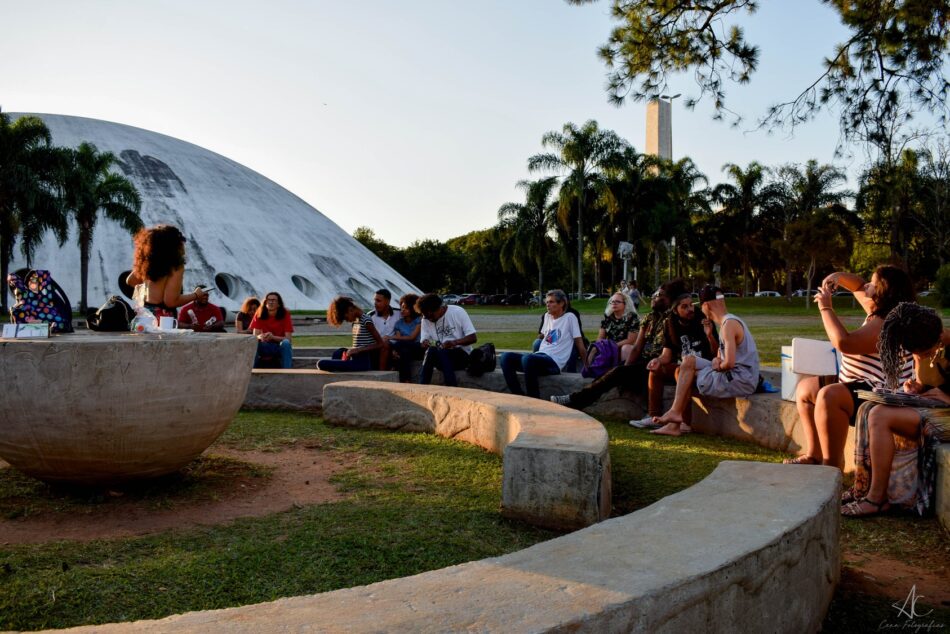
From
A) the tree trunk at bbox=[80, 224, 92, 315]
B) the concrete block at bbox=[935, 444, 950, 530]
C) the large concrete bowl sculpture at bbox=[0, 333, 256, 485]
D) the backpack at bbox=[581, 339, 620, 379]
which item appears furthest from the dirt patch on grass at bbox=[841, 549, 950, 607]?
the tree trunk at bbox=[80, 224, 92, 315]

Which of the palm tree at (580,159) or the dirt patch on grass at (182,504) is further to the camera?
the palm tree at (580,159)

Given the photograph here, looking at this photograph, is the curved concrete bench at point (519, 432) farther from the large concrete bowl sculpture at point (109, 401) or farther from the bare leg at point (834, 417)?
the large concrete bowl sculpture at point (109, 401)

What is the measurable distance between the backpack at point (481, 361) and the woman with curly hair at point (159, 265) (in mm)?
3073

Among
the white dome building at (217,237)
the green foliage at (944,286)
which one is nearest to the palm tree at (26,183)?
the white dome building at (217,237)

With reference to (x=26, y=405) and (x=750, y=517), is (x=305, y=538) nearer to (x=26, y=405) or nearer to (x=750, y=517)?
(x=26, y=405)

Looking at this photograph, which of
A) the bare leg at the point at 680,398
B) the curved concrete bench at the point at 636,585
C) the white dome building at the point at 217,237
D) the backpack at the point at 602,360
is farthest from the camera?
the white dome building at the point at 217,237

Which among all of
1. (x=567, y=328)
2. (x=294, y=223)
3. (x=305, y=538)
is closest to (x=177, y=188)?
(x=294, y=223)

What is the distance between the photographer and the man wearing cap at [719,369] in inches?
208

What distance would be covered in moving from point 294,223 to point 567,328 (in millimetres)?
36375

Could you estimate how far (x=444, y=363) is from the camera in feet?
23.0

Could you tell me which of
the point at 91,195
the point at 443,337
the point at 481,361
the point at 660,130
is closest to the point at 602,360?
the point at 481,361

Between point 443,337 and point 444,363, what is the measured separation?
1.25 ft

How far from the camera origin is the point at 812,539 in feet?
8.07

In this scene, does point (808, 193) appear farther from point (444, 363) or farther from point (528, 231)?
point (444, 363)
